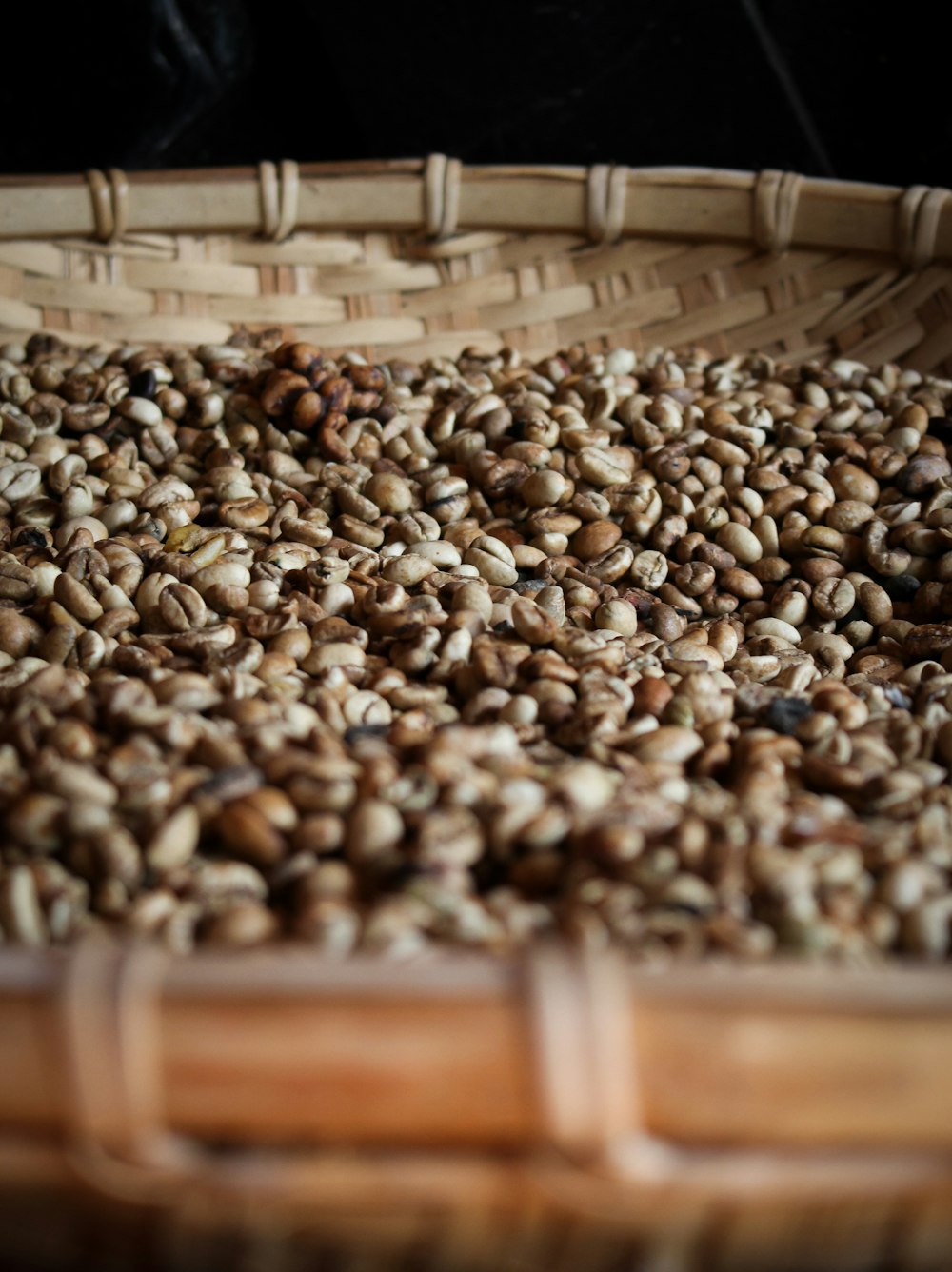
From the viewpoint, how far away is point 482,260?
1977mm

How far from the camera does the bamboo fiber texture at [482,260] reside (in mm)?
1848

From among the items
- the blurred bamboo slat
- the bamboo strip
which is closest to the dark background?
the bamboo strip

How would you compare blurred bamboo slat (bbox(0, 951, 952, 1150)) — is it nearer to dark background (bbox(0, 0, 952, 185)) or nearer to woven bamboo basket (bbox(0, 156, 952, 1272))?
woven bamboo basket (bbox(0, 156, 952, 1272))

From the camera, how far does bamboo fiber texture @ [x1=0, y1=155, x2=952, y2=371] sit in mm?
1848

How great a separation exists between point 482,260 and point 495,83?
29.3 inches

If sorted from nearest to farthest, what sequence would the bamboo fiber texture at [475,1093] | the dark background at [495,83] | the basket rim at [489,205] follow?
the bamboo fiber texture at [475,1093], the basket rim at [489,205], the dark background at [495,83]

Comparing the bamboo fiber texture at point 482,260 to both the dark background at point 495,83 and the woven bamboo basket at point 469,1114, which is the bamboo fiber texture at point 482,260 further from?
the woven bamboo basket at point 469,1114

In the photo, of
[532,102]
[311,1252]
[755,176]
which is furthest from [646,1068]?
[532,102]

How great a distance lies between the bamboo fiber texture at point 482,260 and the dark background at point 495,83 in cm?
63

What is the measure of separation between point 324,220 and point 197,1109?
5.30ft

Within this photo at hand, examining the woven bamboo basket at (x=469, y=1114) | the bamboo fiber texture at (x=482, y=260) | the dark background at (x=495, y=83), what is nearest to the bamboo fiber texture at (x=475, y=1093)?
the woven bamboo basket at (x=469, y=1114)

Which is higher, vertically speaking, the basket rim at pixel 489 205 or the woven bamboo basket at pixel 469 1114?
the basket rim at pixel 489 205

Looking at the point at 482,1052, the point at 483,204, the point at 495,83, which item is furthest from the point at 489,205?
the point at 482,1052

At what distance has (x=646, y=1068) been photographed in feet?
2.05
